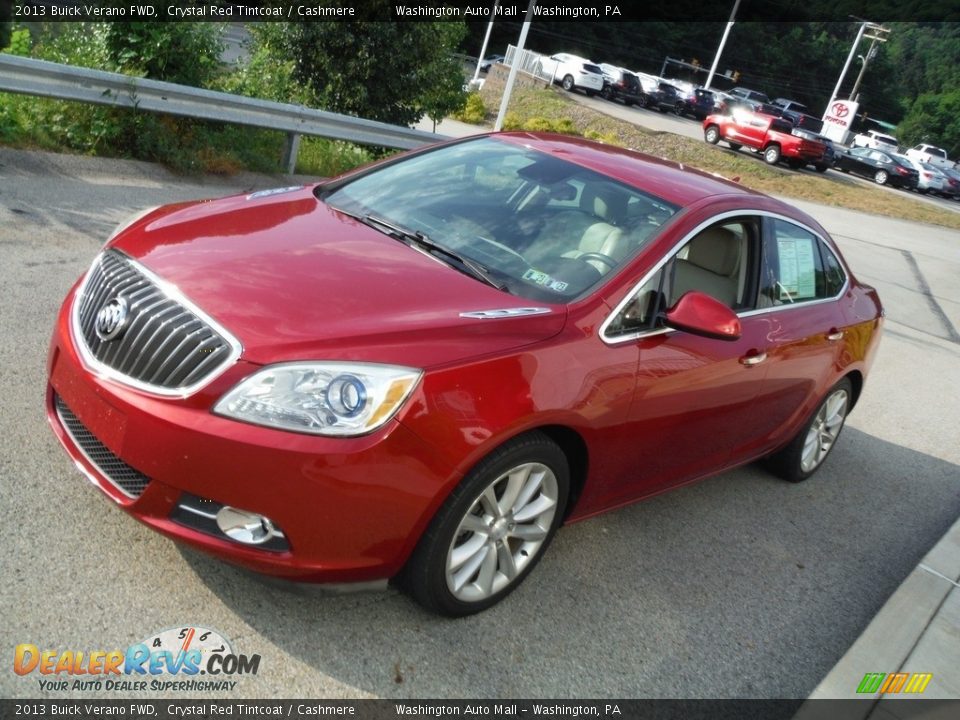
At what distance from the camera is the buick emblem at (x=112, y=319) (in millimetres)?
3041

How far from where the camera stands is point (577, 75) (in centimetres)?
4769

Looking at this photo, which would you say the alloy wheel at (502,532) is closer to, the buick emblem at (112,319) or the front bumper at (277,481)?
the front bumper at (277,481)

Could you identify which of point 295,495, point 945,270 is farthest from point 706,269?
point 945,270

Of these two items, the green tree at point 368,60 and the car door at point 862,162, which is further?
the car door at point 862,162

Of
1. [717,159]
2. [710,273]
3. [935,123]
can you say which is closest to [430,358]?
[710,273]

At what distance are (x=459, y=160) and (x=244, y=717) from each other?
2.85m

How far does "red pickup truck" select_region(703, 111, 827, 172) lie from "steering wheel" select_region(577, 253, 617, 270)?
33566 mm

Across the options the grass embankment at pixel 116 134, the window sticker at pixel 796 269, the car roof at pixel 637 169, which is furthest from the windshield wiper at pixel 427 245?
the grass embankment at pixel 116 134

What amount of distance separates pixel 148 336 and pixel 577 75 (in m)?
47.5

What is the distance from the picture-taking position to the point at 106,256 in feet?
11.4

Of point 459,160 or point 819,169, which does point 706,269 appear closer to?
point 459,160

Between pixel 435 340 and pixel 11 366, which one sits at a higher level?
pixel 435 340

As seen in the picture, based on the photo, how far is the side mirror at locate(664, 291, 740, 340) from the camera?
11.8 ft

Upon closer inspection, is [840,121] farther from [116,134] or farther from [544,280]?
[544,280]
